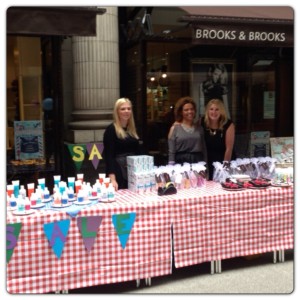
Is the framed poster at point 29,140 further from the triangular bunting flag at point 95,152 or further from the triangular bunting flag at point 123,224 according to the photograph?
the triangular bunting flag at point 123,224

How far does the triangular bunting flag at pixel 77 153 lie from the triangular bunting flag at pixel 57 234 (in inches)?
118

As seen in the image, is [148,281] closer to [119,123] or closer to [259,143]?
[119,123]

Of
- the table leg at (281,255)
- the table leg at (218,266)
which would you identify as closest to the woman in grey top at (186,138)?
the table leg at (218,266)

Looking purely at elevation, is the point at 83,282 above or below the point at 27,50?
below

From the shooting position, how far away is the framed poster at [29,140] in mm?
6836

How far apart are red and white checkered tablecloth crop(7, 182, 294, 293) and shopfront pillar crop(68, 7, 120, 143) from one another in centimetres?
273

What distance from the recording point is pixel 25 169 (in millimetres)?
6703

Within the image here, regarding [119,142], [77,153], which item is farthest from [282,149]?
[77,153]

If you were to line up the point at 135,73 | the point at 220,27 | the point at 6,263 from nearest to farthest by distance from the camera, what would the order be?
1. the point at 6,263
2. the point at 220,27
3. the point at 135,73

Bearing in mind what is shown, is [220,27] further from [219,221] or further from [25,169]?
[25,169]

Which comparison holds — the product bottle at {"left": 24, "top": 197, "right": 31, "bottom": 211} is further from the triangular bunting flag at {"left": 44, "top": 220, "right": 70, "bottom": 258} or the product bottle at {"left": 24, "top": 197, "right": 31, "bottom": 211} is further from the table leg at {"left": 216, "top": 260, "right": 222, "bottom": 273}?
the table leg at {"left": 216, "top": 260, "right": 222, "bottom": 273}

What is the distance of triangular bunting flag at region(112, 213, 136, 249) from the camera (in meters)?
4.09

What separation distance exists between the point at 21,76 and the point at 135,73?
190 cm

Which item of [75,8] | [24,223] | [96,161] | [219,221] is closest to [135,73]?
[96,161]
